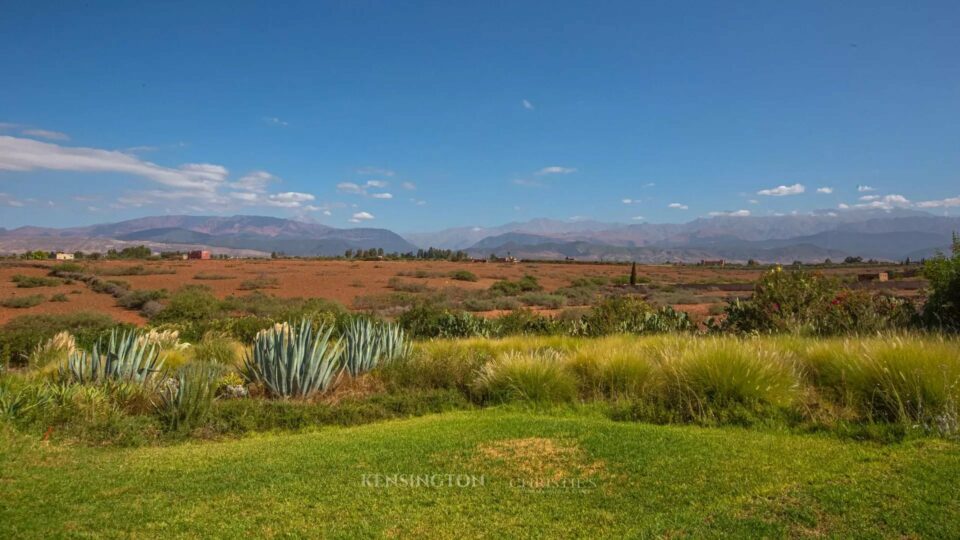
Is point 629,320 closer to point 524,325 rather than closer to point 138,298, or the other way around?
point 524,325

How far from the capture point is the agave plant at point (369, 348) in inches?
392

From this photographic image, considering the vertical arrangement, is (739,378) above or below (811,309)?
below

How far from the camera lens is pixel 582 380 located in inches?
351

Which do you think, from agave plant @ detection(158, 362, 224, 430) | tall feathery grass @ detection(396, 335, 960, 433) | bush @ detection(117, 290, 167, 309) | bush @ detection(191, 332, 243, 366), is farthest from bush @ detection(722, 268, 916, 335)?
bush @ detection(117, 290, 167, 309)

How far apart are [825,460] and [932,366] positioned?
8.19 feet

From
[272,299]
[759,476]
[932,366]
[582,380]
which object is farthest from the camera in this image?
[272,299]

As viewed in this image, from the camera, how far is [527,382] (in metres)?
8.41

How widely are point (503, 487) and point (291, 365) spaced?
5029mm

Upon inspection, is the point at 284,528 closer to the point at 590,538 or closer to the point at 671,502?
the point at 590,538

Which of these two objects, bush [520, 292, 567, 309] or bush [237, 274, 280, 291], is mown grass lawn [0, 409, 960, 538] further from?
bush [237, 274, 280, 291]

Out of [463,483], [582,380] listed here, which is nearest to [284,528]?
[463,483]

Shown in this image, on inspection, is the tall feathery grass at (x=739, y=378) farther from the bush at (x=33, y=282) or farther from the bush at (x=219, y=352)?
the bush at (x=33, y=282)

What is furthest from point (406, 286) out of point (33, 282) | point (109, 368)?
point (109, 368)

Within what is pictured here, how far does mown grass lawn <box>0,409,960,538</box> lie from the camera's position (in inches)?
160
